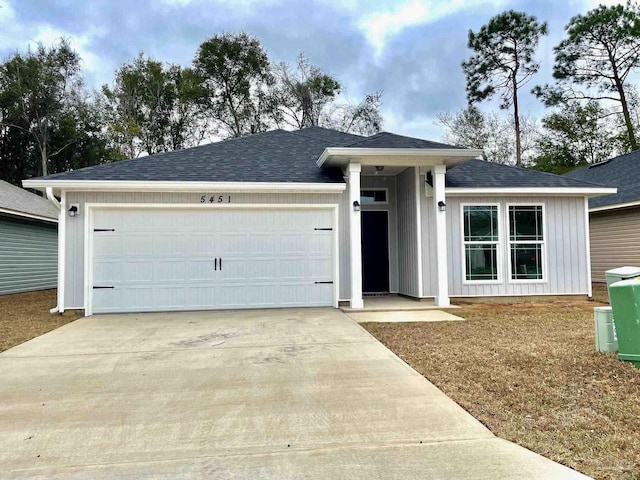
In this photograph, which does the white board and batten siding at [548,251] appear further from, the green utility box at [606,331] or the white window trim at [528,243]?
the green utility box at [606,331]

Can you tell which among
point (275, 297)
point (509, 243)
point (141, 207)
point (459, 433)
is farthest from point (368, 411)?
point (509, 243)

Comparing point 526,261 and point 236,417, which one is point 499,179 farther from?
point 236,417

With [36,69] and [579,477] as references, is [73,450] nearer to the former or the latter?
[579,477]

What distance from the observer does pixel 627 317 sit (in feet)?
14.7

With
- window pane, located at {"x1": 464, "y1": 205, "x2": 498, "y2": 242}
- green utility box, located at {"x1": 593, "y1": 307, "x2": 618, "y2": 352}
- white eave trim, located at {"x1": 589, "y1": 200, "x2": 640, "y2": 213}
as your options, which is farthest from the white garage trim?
white eave trim, located at {"x1": 589, "y1": 200, "x2": 640, "y2": 213}

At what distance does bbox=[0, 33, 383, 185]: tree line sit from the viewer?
26.7 metres

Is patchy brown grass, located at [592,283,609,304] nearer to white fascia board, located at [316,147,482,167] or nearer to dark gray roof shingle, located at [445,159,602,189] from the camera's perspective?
dark gray roof shingle, located at [445,159,602,189]

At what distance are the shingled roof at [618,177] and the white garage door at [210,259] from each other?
8990 millimetres

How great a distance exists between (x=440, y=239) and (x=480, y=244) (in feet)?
4.33

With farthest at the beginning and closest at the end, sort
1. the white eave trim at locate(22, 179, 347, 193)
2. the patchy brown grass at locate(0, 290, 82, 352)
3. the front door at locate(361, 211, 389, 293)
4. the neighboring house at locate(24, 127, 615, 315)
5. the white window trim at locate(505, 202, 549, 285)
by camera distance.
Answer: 1. the front door at locate(361, 211, 389, 293)
2. the white window trim at locate(505, 202, 549, 285)
3. the neighboring house at locate(24, 127, 615, 315)
4. the white eave trim at locate(22, 179, 347, 193)
5. the patchy brown grass at locate(0, 290, 82, 352)

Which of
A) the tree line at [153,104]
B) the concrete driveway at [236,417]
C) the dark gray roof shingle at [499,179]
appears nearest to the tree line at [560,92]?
the tree line at [153,104]

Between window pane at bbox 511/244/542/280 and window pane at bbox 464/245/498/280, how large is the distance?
0.42 m

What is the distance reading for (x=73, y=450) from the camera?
290cm

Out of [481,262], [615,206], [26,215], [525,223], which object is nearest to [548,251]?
[525,223]
